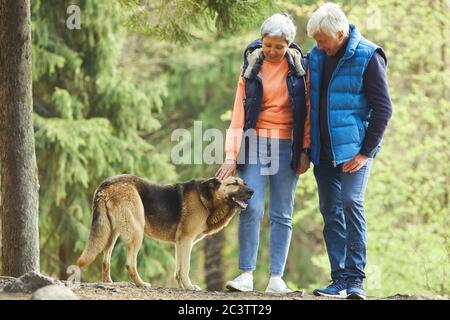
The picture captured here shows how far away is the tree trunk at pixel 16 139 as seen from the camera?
283 inches

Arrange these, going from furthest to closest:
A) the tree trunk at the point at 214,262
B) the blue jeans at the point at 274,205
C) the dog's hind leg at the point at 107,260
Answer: the tree trunk at the point at 214,262, the dog's hind leg at the point at 107,260, the blue jeans at the point at 274,205

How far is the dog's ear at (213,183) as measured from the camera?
727 centimetres

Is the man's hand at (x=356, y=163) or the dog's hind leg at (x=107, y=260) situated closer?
the man's hand at (x=356, y=163)

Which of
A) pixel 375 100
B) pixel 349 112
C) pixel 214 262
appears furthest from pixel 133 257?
pixel 214 262

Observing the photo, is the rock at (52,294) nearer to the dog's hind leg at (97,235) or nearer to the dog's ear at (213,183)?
the dog's hind leg at (97,235)

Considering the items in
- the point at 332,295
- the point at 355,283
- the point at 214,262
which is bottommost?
the point at 214,262

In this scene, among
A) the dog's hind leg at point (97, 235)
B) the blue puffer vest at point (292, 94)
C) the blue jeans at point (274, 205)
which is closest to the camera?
the blue puffer vest at point (292, 94)

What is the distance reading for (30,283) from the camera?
588 centimetres

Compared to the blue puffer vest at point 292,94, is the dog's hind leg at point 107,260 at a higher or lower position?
lower

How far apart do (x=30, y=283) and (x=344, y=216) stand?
96.4 inches

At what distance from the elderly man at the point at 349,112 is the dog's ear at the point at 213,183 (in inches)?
49.3

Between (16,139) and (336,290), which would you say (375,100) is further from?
(16,139)

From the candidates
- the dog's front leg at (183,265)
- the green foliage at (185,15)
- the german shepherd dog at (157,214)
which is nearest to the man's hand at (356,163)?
the german shepherd dog at (157,214)

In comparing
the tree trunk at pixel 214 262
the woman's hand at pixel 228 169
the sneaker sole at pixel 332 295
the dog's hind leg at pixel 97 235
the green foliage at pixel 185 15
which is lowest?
the tree trunk at pixel 214 262
